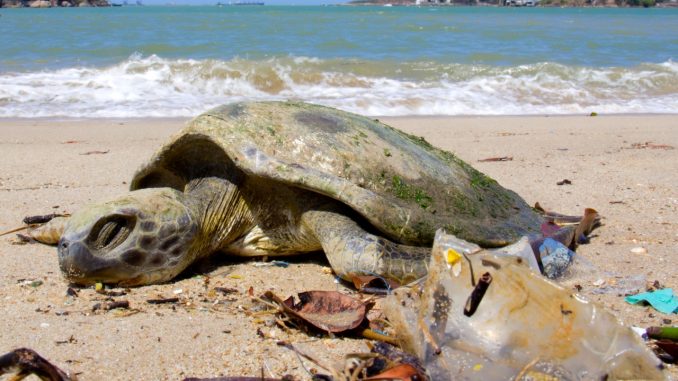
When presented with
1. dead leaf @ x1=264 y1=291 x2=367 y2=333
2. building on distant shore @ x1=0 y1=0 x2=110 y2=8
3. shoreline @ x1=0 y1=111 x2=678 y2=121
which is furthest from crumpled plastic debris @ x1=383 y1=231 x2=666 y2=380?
building on distant shore @ x1=0 y1=0 x2=110 y2=8

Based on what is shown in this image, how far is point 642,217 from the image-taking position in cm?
489

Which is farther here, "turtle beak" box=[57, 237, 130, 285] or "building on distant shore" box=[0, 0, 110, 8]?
"building on distant shore" box=[0, 0, 110, 8]

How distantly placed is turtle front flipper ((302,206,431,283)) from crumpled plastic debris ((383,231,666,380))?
3.26 feet

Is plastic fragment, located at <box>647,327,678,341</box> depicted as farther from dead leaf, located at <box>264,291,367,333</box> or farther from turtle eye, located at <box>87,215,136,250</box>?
turtle eye, located at <box>87,215,136,250</box>

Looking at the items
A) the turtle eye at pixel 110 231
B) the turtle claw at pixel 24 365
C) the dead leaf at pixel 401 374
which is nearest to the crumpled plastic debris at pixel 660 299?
the dead leaf at pixel 401 374

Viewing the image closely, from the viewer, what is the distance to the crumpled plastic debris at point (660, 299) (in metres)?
3.05

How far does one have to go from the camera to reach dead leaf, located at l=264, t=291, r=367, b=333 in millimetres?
2777

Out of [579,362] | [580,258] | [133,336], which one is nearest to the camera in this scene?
[579,362]

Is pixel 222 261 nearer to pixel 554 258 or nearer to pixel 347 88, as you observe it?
pixel 554 258

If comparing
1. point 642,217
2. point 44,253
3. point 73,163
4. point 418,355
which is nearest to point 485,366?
point 418,355

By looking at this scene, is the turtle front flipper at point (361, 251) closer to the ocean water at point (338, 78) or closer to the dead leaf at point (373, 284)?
the dead leaf at point (373, 284)

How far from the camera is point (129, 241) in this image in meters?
3.24

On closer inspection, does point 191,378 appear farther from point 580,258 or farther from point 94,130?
point 94,130

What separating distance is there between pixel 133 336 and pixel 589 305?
67.9 inches
